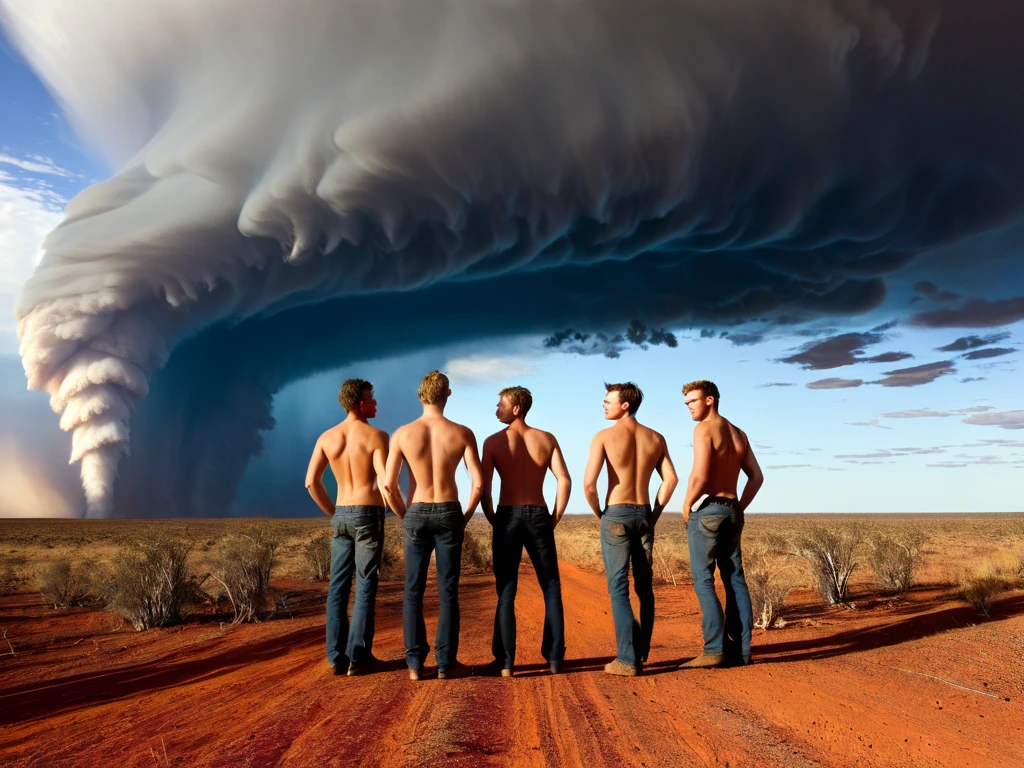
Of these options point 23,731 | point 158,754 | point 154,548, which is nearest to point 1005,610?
point 158,754

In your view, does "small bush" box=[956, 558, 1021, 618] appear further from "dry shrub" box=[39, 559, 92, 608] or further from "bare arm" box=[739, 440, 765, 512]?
"dry shrub" box=[39, 559, 92, 608]

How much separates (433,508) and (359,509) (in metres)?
0.89

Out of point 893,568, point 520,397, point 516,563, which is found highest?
point 520,397

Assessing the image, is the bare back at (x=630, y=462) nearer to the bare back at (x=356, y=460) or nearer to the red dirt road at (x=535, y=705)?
the red dirt road at (x=535, y=705)

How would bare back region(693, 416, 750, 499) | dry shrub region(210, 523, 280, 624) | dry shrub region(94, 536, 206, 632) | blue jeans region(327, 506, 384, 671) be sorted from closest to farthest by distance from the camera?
blue jeans region(327, 506, 384, 671) → bare back region(693, 416, 750, 499) → dry shrub region(94, 536, 206, 632) → dry shrub region(210, 523, 280, 624)

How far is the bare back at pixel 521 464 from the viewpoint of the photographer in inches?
252

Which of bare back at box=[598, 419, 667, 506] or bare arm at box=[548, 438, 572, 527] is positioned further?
bare back at box=[598, 419, 667, 506]

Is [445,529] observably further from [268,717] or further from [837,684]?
[837,684]

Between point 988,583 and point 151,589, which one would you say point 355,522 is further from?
point 988,583

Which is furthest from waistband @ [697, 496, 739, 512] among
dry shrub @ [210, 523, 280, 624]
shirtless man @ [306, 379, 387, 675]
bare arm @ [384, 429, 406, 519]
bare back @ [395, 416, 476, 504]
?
dry shrub @ [210, 523, 280, 624]

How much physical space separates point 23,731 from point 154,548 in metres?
6.58

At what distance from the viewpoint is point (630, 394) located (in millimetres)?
6859

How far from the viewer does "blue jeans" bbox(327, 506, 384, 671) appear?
6.58m

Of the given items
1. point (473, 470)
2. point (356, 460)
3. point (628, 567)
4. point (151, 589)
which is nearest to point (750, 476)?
point (628, 567)
